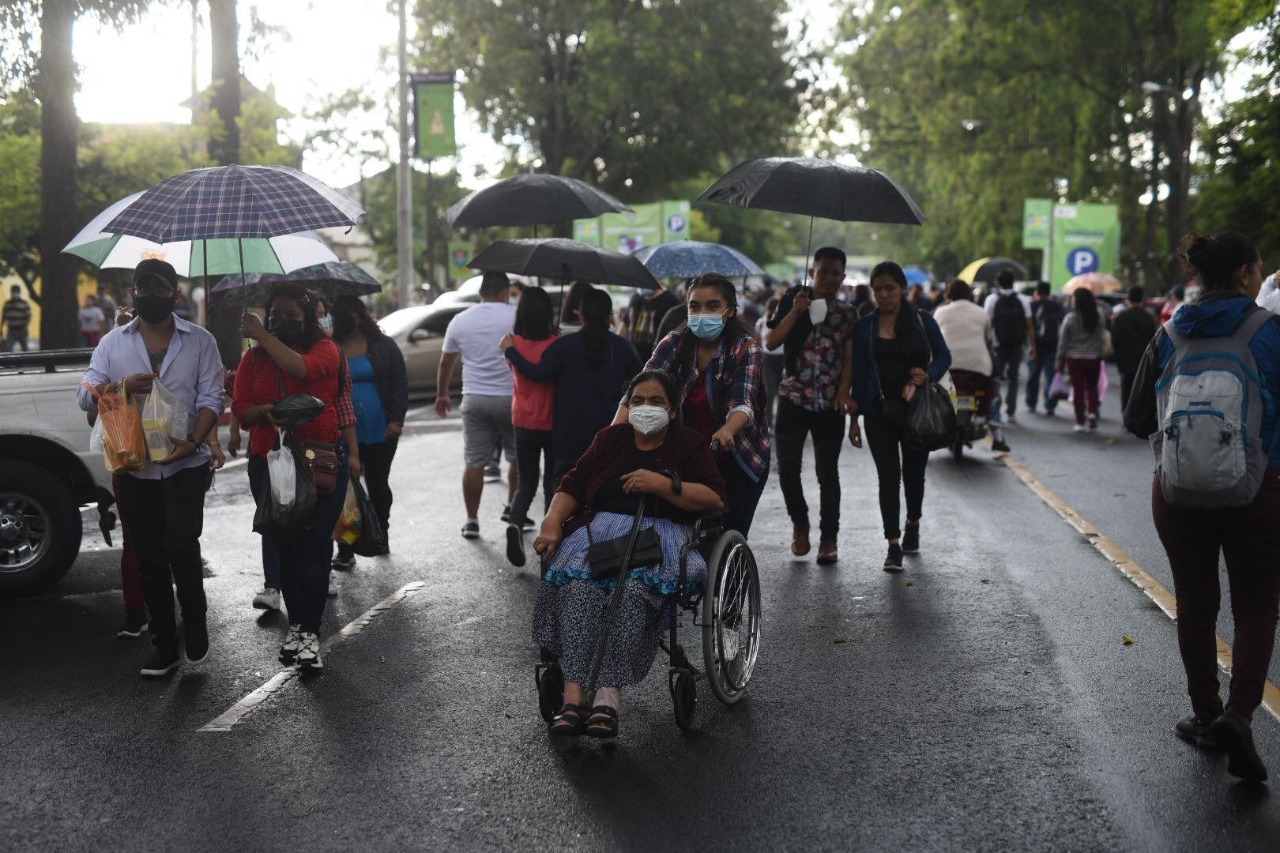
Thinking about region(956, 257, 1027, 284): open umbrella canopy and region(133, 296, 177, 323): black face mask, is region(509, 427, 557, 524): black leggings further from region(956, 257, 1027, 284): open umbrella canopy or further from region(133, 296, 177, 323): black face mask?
region(956, 257, 1027, 284): open umbrella canopy

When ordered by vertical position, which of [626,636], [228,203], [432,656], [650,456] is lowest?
[432,656]

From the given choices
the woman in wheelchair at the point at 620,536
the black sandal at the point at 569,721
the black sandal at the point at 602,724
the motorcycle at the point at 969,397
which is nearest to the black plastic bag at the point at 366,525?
the woman in wheelchair at the point at 620,536

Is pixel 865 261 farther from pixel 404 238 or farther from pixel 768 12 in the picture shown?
pixel 404 238

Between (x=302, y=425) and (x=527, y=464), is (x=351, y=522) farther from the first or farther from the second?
(x=527, y=464)

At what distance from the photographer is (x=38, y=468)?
8.43 meters

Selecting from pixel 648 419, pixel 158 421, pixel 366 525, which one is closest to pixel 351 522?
pixel 366 525

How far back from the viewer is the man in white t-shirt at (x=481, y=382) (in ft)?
34.0

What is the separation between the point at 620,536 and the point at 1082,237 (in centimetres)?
3097

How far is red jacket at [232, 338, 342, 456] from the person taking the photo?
22.1 feet

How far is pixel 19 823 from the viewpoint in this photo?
4.81 meters

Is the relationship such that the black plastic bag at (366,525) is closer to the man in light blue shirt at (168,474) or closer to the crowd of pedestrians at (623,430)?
the crowd of pedestrians at (623,430)

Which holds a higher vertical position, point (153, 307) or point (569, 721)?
point (153, 307)

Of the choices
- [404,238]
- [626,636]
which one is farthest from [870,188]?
[404,238]

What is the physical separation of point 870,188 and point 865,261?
183725mm
